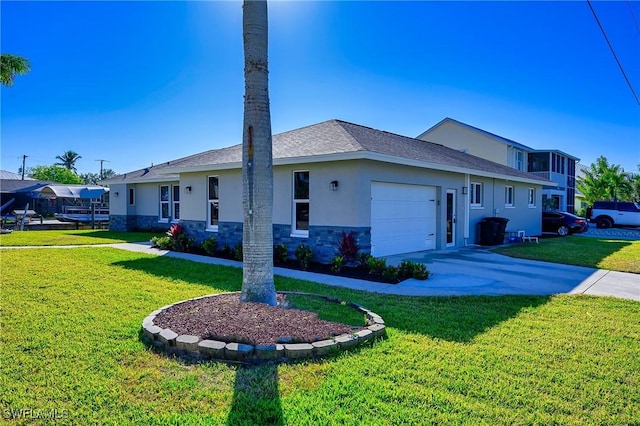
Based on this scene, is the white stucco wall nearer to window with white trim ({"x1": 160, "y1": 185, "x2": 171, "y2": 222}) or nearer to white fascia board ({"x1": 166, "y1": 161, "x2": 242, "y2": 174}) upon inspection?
window with white trim ({"x1": 160, "y1": 185, "x2": 171, "y2": 222})

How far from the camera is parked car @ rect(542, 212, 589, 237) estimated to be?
21.6 m

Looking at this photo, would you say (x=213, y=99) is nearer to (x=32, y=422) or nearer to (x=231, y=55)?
(x=231, y=55)

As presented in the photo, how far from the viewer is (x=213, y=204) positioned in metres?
13.9

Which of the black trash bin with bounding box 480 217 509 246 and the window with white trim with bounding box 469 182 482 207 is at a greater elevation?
the window with white trim with bounding box 469 182 482 207

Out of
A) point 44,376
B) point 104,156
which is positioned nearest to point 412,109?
point 44,376

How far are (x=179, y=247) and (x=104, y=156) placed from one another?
55.6 metres

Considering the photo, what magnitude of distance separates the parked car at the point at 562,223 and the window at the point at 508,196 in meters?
5.62

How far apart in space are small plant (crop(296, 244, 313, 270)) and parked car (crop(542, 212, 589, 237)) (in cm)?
1791

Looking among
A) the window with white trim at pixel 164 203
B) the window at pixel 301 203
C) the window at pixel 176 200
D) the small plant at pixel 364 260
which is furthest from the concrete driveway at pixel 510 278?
the window with white trim at pixel 164 203

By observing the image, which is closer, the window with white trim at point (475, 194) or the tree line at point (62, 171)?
the window with white trim at point (475, 194)

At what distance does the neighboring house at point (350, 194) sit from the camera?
1020cm

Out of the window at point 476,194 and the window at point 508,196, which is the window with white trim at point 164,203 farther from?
the window at point 508,196

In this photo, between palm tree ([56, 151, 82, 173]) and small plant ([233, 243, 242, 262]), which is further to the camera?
palm tree ([56, 151, 82, 173])

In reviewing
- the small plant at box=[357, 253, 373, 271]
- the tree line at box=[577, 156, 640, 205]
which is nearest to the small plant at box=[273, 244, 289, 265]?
the small plant at box=[357, 253, 373, 271]
